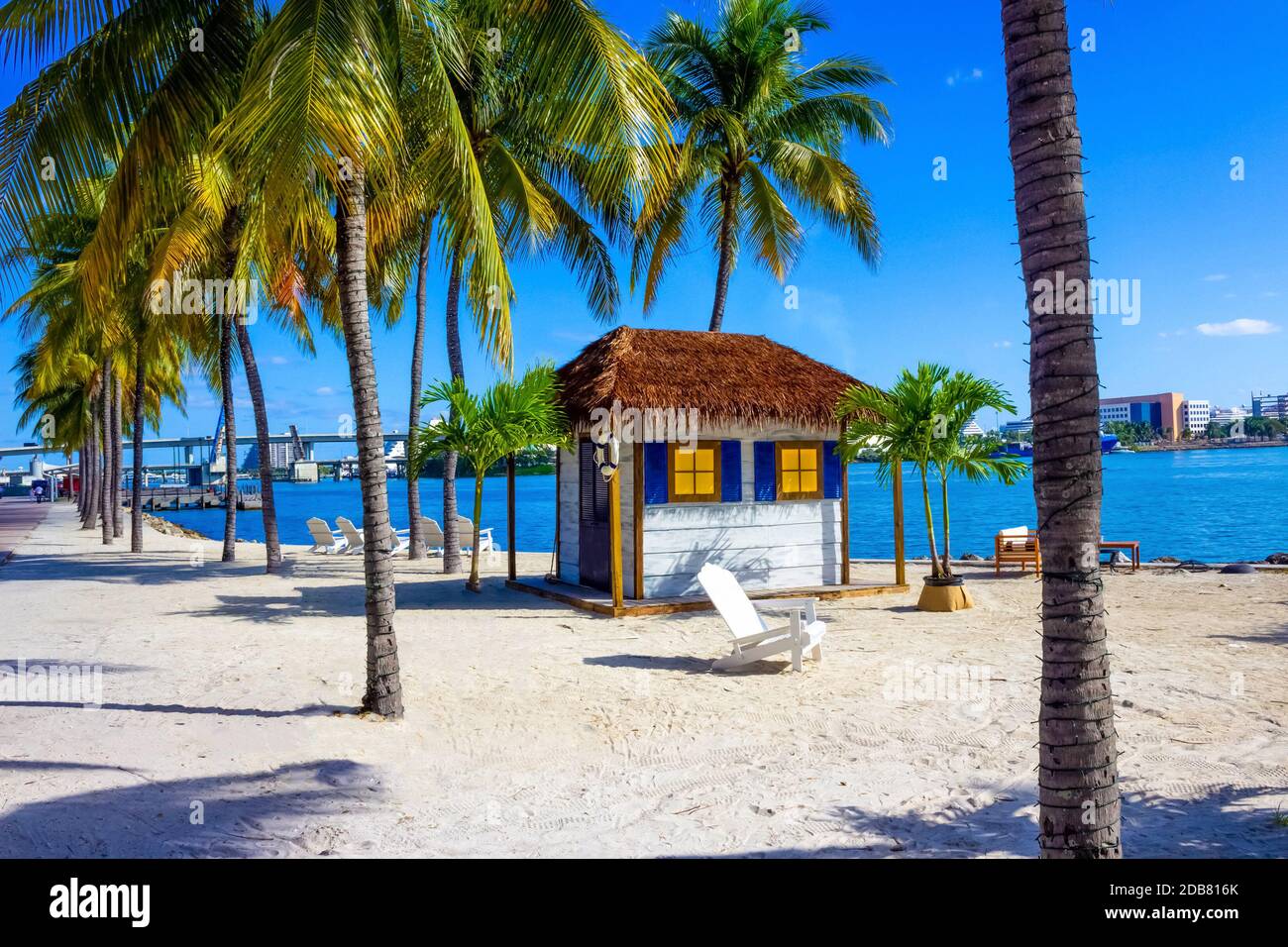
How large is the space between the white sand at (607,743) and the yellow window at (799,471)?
2691 mm

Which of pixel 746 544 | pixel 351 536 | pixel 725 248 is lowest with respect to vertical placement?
pixel 351 536

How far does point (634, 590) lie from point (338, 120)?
8.21 m

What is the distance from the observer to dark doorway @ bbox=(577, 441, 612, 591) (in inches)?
509

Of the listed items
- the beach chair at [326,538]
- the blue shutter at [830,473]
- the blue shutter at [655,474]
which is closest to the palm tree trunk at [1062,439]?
the blue shutter at [655,474]

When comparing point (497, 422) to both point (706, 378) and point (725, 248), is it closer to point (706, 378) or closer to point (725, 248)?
point (706, 378)

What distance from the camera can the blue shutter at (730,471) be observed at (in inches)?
499

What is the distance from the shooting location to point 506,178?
474 inches

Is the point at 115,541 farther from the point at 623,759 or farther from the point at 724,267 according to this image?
the point at 623,759

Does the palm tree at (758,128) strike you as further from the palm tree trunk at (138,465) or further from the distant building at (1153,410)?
the distant building at (1153,410)

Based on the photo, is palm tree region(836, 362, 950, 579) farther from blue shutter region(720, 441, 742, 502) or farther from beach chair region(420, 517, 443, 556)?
beach chair region(420, 517, 443, 556)

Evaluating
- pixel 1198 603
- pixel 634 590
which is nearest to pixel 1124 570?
pixel 1198 603

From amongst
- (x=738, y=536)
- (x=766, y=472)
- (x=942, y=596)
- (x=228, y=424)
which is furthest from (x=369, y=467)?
(x=228, y=424)

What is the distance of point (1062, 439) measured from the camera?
3.19m

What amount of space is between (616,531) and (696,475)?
4.80 feet
